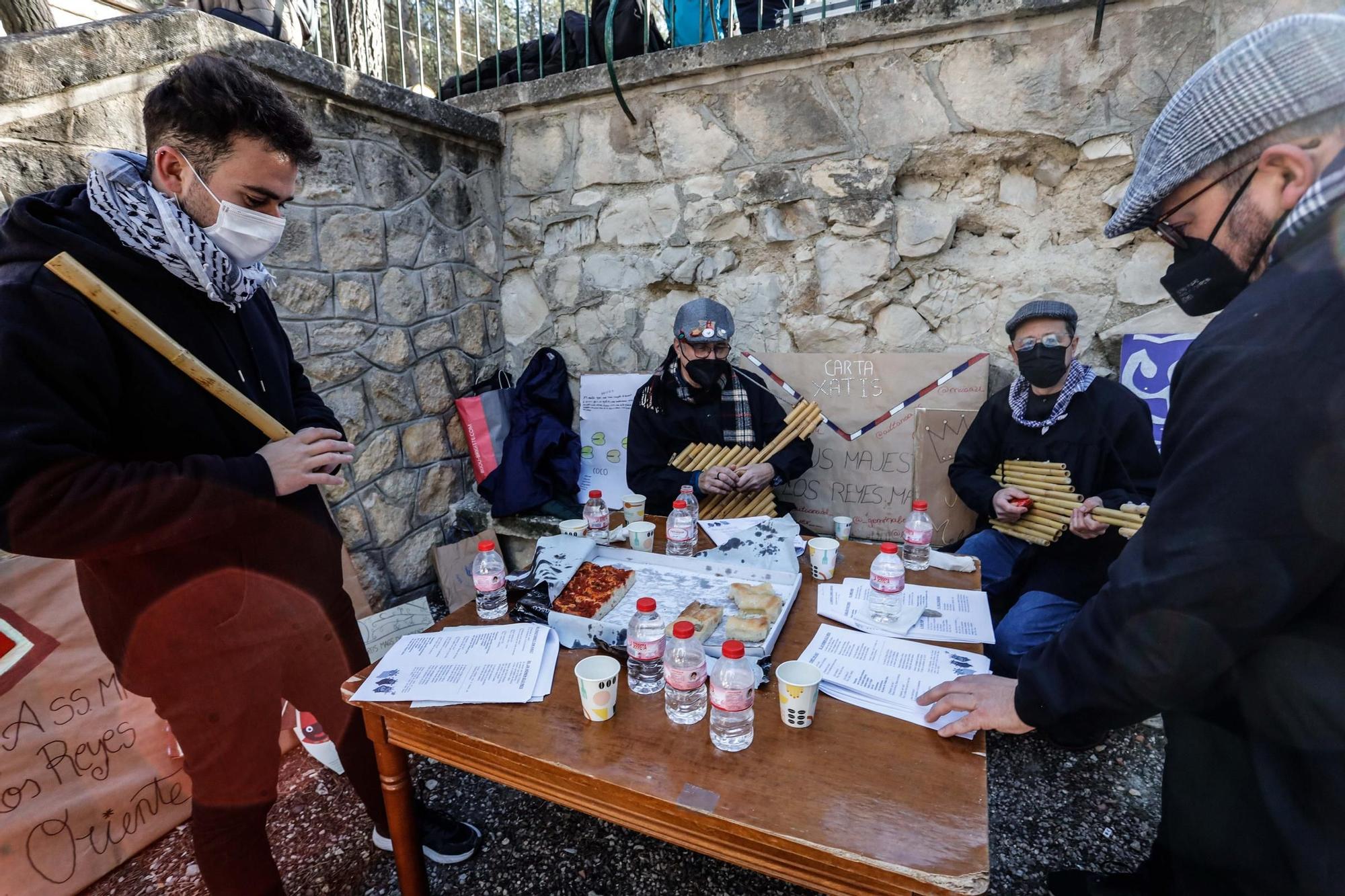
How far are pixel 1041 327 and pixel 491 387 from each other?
3250mm

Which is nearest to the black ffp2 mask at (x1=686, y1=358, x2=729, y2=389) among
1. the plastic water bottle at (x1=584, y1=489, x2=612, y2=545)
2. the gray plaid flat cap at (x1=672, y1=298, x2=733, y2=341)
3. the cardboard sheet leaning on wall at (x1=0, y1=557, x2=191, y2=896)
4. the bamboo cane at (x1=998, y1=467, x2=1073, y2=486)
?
the gray plaid flat cap at (x1=672, y1=298, x2=733, y2=341)

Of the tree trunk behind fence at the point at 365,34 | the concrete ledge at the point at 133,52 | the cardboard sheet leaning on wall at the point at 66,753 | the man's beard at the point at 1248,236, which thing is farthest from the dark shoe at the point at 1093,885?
the tree trunk behind fence at the point at 365,34

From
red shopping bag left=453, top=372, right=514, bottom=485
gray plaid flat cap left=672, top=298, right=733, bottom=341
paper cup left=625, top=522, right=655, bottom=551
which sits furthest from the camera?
red shopping bag left=453, top=372, right=514, bottom=485

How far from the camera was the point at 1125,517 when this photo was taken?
232 centimetres

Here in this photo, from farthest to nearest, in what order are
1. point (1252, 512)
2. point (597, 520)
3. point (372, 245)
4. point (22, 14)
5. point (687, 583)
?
point (22, 14) < point (372, 245) < point (597, 520) < point (687, 583) < point (1252, 512)

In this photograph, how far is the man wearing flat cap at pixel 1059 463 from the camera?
8.38 feet

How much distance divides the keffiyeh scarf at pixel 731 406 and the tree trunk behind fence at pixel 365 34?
305 centimetres

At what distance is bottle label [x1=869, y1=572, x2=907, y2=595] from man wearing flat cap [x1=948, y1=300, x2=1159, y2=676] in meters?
0.95

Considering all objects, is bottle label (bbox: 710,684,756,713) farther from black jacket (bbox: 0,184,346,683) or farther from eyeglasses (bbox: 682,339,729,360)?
→ eyeglasses (bbox: 682,339,729,360)

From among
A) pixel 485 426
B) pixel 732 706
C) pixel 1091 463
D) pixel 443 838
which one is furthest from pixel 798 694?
pixel 485 426

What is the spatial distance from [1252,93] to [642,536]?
1961mm

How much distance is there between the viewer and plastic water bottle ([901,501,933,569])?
2215mm

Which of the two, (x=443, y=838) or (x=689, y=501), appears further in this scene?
(x=689, y=501)

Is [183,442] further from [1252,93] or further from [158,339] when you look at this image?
[1252,93]
